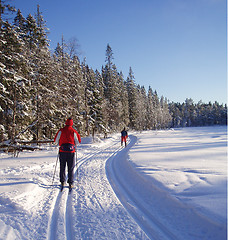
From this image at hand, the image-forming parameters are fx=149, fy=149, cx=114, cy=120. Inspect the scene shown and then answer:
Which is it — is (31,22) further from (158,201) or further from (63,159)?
(158,201)

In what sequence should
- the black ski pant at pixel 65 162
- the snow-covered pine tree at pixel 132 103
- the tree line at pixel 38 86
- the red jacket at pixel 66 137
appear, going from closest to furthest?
1. the black ski pant at pixel 65 162
2. the red jacket at pixel 66 137
3. the tree line at pixel 38 86
4. the snow-covered pine tree at pixel 132 103

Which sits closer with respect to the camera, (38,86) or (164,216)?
(164,216)

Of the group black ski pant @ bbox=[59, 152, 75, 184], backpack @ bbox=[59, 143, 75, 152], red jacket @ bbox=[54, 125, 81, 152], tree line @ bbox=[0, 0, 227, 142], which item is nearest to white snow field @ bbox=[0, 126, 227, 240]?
black ski pant @ bbox=[59, 152, 75, 184]

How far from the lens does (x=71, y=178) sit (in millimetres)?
5141

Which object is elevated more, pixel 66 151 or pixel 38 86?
pixel 38 86

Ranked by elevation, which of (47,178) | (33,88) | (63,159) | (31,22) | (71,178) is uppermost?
(31,22)

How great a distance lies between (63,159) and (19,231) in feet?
7.90

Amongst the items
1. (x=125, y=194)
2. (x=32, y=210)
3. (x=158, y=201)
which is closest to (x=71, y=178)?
(x=32, y=210)

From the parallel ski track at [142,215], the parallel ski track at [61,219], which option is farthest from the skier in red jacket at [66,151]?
the parallel ski track at [142,215]

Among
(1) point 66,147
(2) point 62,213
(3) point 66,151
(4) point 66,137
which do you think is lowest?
(2) point 62,213

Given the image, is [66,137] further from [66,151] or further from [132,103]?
[132,103]

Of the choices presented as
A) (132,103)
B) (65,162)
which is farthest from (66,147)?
(132,103)

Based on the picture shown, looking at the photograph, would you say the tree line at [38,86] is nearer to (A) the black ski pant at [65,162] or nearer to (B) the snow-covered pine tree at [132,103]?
(A) the black ski pant at [65,162]

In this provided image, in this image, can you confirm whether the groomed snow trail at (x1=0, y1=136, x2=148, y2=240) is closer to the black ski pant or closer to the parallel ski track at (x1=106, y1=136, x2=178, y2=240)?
the parallel ski track at (x1=106, y1=136, x2=178, y2=240)
